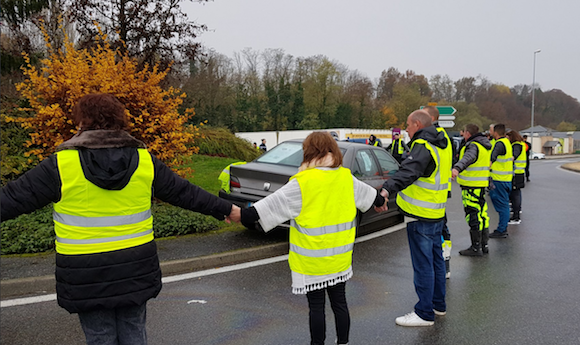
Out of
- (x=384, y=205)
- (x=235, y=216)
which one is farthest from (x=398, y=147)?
(x=235, y=216)

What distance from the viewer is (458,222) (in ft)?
29.9

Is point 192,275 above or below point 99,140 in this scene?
below

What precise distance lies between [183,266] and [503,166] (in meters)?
5.89

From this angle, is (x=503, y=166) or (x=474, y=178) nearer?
(x=474, y=178)

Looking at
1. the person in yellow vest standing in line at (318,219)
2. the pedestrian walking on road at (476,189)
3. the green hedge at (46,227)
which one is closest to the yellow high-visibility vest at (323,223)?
the person in yellow vest standing in line at (318,219)

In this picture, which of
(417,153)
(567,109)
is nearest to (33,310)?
(417,153)

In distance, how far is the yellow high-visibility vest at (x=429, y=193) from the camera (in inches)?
158

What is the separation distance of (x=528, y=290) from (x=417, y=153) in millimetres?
2433

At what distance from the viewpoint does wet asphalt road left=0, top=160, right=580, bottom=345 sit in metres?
3.74

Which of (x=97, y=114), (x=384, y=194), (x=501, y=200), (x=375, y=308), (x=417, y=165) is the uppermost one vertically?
(x=97, y=114)

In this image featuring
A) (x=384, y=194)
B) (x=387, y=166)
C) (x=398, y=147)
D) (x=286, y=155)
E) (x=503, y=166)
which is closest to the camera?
(x=384, y=194)

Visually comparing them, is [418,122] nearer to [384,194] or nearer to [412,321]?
[384,194]

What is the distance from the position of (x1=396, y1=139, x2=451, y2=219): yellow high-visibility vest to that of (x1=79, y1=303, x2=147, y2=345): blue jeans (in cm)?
262

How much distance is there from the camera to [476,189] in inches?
250
